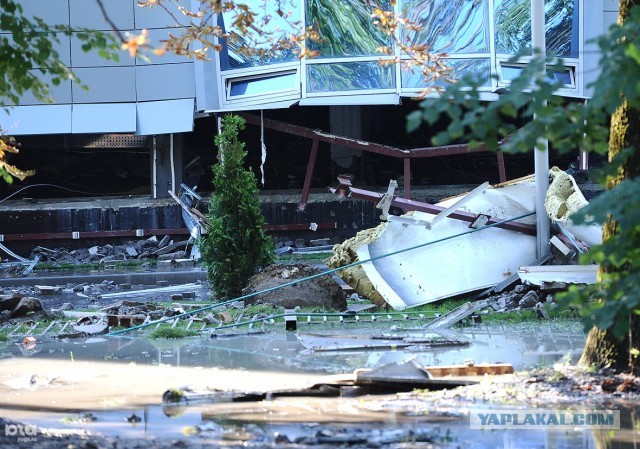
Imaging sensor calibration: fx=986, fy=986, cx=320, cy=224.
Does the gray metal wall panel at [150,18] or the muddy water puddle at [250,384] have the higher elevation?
the gray metal wall panel at [150,18]

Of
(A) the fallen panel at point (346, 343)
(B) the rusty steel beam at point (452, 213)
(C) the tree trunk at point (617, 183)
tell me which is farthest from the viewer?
(B) the rusty steel beam at point (452, 213)

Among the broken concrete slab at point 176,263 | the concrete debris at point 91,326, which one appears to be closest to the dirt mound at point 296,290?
the concrete debris at point 91,326

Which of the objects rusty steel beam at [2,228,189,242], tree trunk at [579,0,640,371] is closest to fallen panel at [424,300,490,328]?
tree trunk at [579,0,640,371]

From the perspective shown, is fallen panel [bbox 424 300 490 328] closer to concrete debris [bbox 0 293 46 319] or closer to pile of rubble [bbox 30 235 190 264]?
concrete debris [bbox 0 293 46 319]

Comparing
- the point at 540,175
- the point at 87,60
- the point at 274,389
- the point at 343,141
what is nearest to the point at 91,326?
the point at 274,389

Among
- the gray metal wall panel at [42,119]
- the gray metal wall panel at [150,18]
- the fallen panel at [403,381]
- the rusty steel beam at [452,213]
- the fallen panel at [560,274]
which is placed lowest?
the fallen panel at [403,381]

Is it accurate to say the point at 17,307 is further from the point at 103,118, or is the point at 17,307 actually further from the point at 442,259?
Result: the point at 103,118

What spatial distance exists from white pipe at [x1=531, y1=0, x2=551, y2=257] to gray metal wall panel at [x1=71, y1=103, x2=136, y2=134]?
17377mm

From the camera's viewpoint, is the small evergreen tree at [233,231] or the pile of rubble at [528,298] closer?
the pile of rubble at [528,298]

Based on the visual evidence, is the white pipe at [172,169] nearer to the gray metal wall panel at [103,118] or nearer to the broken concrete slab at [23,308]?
the gray metal wall panel at [103,118]

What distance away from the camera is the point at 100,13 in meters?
30.2

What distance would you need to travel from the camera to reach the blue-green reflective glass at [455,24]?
26.5 m

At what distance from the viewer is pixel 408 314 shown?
13.5 meters

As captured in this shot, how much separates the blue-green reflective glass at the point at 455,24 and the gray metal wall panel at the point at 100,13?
880cm
